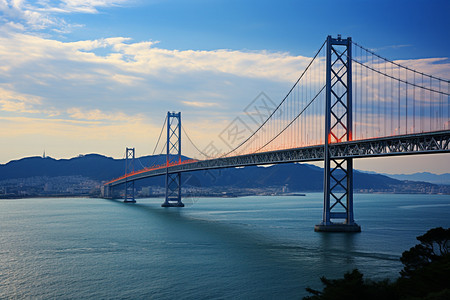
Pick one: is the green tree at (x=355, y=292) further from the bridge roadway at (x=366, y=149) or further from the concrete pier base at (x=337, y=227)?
the concrete pier base at (x=337, y=227)

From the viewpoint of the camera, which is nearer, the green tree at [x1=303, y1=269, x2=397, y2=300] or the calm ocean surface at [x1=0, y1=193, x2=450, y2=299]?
the green tree at [x1=303, y1=269, x2=397, y2=300]

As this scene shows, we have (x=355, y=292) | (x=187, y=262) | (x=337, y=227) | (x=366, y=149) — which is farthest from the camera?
(x=337, y=227)

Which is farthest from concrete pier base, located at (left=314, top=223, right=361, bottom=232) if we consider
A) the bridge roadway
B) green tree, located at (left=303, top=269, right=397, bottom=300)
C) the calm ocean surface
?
green tree, located at (left=303, top=269, right=397, bottom=300)

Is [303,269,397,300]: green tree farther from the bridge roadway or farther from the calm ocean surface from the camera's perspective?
the bridge roadway

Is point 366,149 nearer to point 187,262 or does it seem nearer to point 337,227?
point 337,227

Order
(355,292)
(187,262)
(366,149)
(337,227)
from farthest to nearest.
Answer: (337,227) → (366,149) → (187,262) → (355,292)

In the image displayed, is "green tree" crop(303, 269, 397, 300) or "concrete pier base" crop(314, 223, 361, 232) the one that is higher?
"green tree" crop(303, 269, 397, 300)

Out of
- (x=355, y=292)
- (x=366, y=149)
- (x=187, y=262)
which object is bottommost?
(x=187, y=262)

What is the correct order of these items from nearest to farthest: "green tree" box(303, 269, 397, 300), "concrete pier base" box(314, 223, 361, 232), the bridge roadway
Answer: "green tree" box(303, 269, 397, 300) → the bridge roadway → "concrete pier base" box(314, 223, 361, 232)

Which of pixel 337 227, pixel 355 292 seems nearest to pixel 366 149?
pixel 337 227

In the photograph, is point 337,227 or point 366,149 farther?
point 337,227

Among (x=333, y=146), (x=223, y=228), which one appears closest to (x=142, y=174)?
(x=223, y=228)

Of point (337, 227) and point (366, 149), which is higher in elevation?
point (366, 149)
